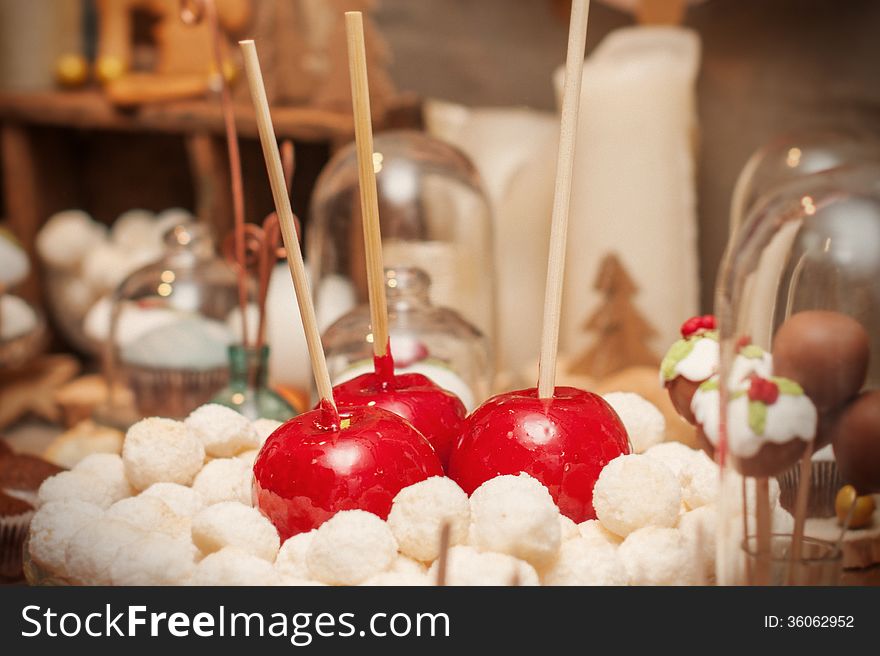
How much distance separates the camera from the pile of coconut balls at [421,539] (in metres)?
0.38

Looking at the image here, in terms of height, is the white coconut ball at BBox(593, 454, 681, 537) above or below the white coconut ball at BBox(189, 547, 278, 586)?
above

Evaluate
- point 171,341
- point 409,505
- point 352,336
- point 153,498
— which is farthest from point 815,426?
point 171,341

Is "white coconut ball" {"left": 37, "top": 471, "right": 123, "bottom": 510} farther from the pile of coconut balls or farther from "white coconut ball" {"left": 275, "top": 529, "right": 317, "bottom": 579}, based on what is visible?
"white coconut ball" {"left": 275, "top": 529, "right": 317, "bottom": 579}

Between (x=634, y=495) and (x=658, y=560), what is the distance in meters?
0.03

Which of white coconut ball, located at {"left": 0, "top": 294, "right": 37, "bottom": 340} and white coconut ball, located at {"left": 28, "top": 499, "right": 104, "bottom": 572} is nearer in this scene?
white coconut ball, located at {"left": 28, "top": 499, "right": 104, "bottom": 572}

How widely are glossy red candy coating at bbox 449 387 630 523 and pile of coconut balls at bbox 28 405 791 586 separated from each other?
2 cm

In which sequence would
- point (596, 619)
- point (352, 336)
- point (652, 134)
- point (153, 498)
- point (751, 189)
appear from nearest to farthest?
1. point (596, 619)
2. point (153, 498)
3. point (352, 336)
4. point (751, 189)
5. point (652, 134)

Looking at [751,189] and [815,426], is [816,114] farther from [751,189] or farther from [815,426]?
[815,426]

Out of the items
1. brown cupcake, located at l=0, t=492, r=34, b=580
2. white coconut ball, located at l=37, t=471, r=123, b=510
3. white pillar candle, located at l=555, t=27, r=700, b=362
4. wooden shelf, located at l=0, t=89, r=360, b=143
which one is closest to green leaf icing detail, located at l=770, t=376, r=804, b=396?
white coconut ball, located at l=37, t=471, r=123, b=510

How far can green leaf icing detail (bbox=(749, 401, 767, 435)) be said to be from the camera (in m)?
0.38

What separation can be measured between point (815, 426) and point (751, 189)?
0.65m

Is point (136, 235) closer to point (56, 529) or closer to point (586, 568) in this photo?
point (56, 529)

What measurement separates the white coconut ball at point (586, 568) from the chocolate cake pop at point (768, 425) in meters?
0.06

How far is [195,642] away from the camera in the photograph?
36cm
